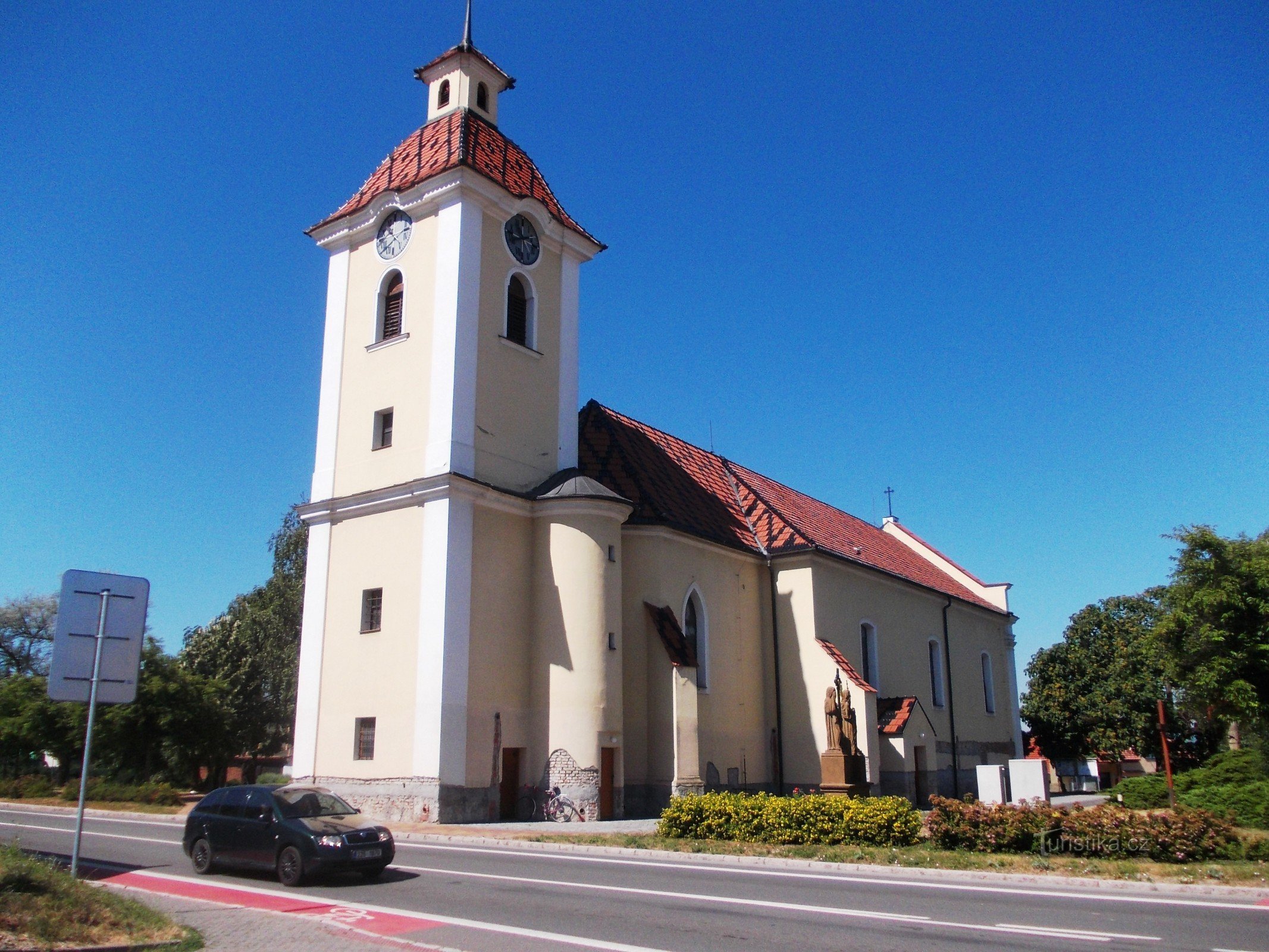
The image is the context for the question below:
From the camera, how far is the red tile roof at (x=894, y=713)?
100 ft

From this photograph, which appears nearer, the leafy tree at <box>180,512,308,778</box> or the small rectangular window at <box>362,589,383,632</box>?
the small rectangular window at <box>362,589,383,632</box>

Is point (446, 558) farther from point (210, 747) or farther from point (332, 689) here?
point (210, 747)

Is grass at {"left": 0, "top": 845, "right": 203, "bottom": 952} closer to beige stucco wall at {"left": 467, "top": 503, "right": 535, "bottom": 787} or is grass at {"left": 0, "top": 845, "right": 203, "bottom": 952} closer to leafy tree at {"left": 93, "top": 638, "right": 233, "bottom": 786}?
beige stucco wall at {"left": 467, "top": 503, "right": 535, "bottom": 787}

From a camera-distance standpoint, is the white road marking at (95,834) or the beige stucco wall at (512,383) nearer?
the white road marking at (95,834)

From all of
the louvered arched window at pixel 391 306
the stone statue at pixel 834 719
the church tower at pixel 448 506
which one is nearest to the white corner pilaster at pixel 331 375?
the church tower at pixel 448 506

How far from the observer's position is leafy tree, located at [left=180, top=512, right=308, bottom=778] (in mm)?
→ 43906

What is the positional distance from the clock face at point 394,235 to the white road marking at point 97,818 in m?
15.4

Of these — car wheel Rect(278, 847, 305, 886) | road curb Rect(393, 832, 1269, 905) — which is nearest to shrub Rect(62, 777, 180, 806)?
road curb Rect(393, 832, 1269, 905)

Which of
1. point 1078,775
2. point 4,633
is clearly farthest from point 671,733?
point 4,633

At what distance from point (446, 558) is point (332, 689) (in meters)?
4.75

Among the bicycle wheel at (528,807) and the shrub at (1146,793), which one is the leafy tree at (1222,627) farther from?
the bicycle wheel at (528,807)

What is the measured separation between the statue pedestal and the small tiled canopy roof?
454 centimetres

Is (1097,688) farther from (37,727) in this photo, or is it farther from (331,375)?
(37,727)

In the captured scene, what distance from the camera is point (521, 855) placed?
16.6 metres
